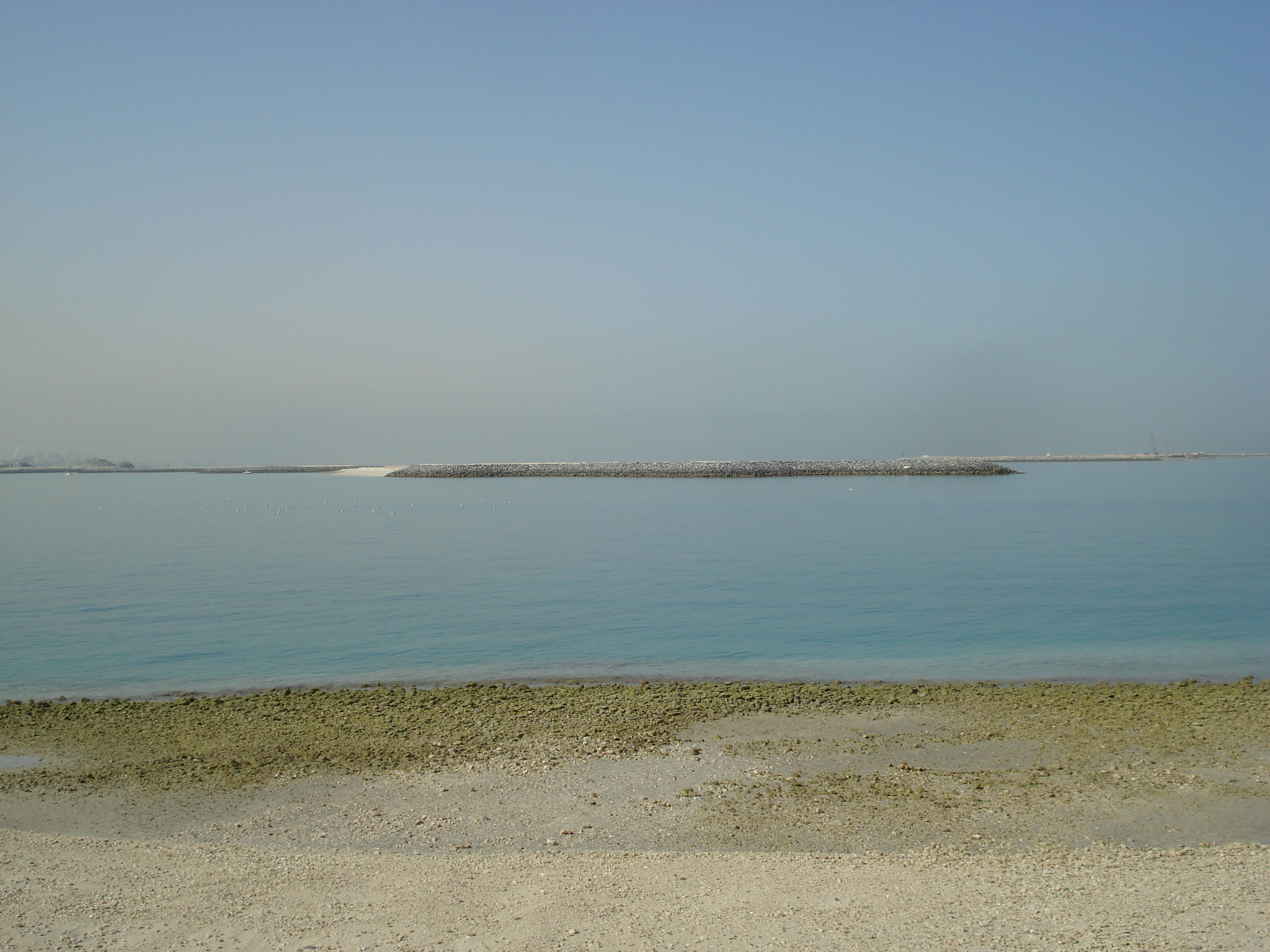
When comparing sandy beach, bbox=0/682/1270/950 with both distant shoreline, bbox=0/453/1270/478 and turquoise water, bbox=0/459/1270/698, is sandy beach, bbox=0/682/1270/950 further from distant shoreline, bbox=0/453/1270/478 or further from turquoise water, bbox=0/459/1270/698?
distant shoreline, bbox=0/453/1270/478

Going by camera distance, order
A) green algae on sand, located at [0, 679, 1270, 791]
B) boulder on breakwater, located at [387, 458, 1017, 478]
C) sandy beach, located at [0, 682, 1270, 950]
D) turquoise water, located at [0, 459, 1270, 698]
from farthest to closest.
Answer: boulder on breakwater, located at [387, 458, 1017, 478], turquoise water, located at [0, 459, 1270, 698], green algae on sand, located at [0, 679, 1270, 791], sandy beach, located at [0, 682, 1270, 950]

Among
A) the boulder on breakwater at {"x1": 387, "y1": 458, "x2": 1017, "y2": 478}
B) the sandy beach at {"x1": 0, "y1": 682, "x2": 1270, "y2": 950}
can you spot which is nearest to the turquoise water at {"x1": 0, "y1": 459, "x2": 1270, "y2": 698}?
the sandy beach at {"x1": 0, "y1": 682, "x2": 1270, "y2": 950}

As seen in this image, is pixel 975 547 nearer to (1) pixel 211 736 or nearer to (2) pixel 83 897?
(1) pixel 211 736

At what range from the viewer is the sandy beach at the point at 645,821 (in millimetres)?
5273

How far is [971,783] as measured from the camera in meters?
7.98

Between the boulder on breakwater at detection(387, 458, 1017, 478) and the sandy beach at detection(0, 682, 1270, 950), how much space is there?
86710mm

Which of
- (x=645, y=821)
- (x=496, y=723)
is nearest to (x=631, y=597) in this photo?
(x=496, y=723)

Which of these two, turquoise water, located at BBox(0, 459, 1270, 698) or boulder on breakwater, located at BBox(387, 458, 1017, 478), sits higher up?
boulder on breakwater, located at BBox(387, 458, 1017, 478)

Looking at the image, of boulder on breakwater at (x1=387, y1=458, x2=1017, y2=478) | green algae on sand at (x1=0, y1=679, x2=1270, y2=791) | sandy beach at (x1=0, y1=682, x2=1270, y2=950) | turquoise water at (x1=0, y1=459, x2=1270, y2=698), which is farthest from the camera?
boulder on breakwater at (x1=387, y1=458, x2=1017, y2=478)

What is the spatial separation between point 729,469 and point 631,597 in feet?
264

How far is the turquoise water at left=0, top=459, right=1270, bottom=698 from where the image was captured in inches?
538

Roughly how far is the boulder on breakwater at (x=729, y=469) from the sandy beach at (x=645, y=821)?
86.7 meters

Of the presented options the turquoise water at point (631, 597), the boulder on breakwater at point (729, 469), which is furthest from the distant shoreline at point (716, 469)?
the turquoise water at point (631, 597)

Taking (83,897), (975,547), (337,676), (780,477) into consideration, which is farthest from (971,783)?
(780,477)
